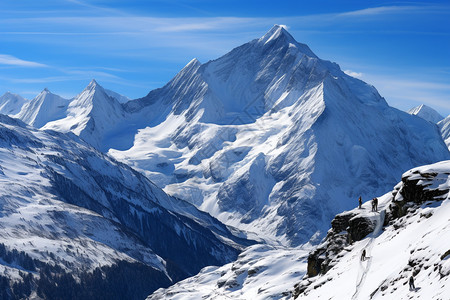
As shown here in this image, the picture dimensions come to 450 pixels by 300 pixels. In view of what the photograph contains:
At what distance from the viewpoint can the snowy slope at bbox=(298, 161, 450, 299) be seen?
76562mm

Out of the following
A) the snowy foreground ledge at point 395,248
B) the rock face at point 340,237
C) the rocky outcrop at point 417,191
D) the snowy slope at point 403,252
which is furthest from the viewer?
the rock face at point 340,237

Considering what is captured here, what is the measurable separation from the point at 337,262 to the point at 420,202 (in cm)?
1452

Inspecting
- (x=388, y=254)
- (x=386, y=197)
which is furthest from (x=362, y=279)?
(x=386, y=197)

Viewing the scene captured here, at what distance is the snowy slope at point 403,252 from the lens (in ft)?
251

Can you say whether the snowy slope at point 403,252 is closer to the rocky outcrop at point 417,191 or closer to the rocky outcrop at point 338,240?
the rocky outcrop at point 417,191

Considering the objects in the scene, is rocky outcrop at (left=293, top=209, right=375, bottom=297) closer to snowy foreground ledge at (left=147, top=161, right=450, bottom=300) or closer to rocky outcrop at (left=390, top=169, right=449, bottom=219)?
snowy foreground ledge at (left=147, top=161, right=450, bottom=300)

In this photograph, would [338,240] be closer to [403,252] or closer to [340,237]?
[340,237]

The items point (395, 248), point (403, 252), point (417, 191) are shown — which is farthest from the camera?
point (417, 191)

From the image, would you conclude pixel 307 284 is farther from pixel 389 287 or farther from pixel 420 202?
pixel 389 287

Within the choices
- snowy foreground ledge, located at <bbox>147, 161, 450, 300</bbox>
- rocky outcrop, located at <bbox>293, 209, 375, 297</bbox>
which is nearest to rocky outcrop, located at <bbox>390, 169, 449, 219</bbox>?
snowy foreground ledge, located at <bbox>147, 161, 450, 300</bbox>

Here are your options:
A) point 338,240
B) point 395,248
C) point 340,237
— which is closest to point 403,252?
point 395,248

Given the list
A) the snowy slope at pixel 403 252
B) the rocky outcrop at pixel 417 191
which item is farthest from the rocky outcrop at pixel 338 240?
the rocky outcrop at pixel 417 191

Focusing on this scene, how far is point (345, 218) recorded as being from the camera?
4537 inches

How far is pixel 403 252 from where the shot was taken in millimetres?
89688
